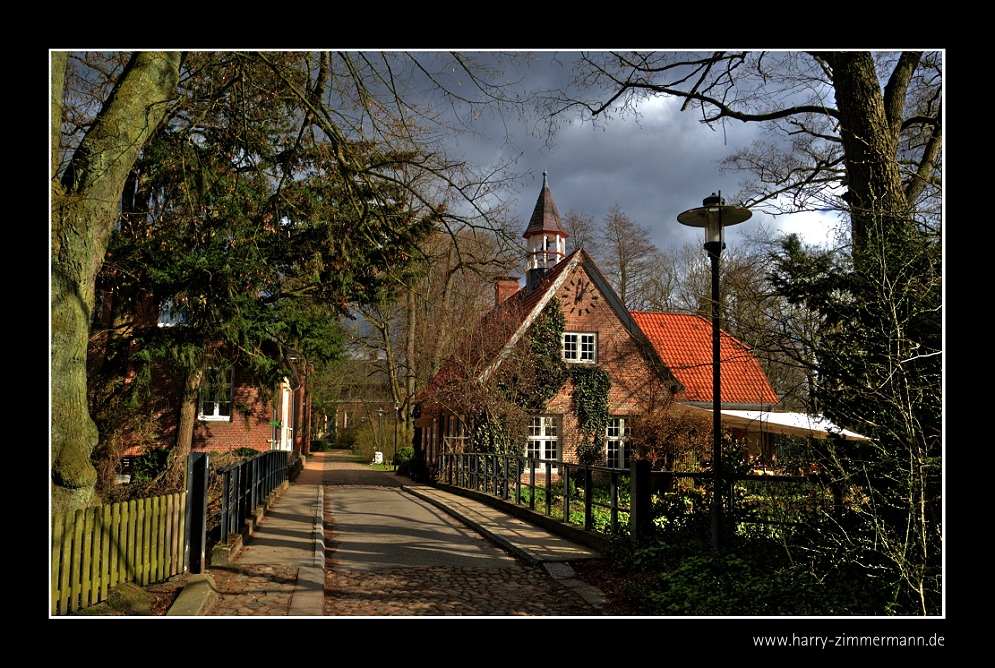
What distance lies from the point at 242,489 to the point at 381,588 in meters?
4.38

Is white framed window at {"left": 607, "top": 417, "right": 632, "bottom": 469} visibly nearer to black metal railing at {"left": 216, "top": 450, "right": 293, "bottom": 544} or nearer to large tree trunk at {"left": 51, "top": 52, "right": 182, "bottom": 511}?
black metal railing at {"left": 216, "top": 450, "right": 293, "bottom": 544}

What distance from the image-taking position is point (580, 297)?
89.0 feet

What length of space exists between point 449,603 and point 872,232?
16.8ft

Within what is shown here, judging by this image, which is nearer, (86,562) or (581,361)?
(86,562)

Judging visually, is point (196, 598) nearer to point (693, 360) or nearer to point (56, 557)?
point (56, 557)

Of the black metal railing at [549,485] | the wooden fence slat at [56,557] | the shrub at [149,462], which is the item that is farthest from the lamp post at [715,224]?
the shrub at [149,462]

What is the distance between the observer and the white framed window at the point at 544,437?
86.8 ft

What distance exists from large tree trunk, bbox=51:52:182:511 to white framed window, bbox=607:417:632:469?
20.7 m

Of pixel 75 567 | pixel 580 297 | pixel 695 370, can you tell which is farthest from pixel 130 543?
pixel 695 370

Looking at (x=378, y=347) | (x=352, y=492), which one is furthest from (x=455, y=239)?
(x=378, y=347)

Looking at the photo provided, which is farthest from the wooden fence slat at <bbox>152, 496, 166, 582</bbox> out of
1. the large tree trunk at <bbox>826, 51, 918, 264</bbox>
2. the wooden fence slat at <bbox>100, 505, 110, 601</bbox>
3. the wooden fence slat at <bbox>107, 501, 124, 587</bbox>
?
the large tree trunk at <bbox>826, 51, 918, 264</bbox>

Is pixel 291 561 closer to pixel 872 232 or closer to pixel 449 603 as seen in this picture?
pixel 449 603

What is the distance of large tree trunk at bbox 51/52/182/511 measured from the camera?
722 cm

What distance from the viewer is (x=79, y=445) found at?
24.1ft
